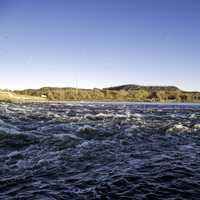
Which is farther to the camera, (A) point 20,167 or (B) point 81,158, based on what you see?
(B) point 81,158

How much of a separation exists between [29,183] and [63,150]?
16.0ft

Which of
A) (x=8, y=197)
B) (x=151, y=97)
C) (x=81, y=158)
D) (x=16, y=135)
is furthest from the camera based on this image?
(x=151, y=97)

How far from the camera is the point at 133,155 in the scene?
494 inches

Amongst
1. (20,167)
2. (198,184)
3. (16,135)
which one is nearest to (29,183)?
(20,167)

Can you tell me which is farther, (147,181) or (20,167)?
(20,167)

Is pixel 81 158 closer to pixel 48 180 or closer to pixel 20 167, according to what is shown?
pixel 20 167

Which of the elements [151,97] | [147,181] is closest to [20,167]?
[147,181]

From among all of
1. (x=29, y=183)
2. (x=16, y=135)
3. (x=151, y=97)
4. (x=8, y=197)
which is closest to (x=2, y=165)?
(x=29, y=183)

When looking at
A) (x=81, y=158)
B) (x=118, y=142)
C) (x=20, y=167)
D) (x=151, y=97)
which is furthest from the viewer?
(x=151, y=97)

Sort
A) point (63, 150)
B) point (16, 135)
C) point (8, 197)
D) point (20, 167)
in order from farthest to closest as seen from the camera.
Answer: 1. point (16, 135)
2. point (63, 150)
3. point (20, 167)
4. point (8, 197)

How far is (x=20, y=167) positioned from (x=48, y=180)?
5.90 ft

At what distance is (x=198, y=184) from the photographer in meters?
8.73

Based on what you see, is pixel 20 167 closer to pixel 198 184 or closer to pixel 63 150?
pixel 63 150

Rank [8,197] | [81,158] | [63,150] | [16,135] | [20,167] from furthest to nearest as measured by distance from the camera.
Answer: [16,135] → [63,150] → [81,158] → [20,167] → [8,197]
